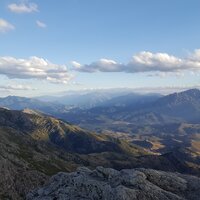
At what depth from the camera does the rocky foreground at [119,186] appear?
Answer: 42656 mm

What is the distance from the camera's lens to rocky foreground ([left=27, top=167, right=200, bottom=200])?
4266cm

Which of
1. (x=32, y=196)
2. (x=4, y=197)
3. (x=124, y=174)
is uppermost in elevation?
(x=124, y=174)

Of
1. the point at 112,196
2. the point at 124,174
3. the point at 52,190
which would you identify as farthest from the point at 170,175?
the point at 52,190

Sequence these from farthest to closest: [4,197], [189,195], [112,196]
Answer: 1. [4,197]
2. [189,195]
3. [112,196]

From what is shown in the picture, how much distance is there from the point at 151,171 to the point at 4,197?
494 ft

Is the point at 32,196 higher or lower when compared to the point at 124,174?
lower

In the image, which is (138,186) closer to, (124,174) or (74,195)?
(124,174)

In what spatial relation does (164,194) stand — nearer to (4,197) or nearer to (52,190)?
(52,190)

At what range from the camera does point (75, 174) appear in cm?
5075

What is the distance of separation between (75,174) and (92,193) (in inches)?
282

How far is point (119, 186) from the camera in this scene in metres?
43.2

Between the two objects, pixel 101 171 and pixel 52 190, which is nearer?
pixel 52 190

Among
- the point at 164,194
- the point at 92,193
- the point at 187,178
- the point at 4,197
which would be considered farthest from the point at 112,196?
the point at 4,197

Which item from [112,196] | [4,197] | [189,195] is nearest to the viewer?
[112,196]
